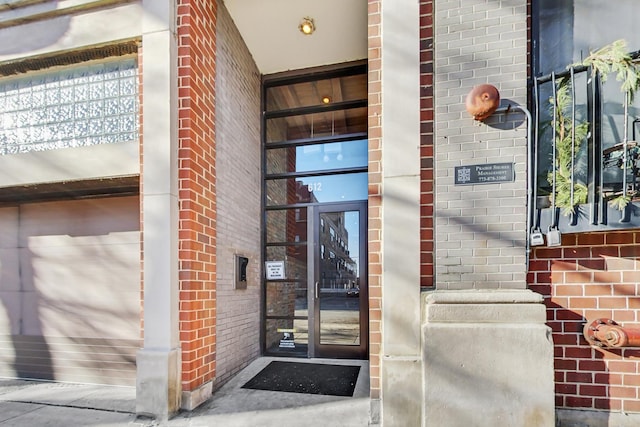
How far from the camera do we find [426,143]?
308 cm

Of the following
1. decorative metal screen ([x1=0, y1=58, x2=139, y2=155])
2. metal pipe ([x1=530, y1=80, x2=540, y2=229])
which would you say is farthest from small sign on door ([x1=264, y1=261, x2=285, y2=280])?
metal pipe ([x1=530, y1=80, x2=540, y2=229])

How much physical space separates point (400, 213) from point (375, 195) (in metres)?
0.30

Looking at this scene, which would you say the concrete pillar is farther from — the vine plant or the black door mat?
the black door mat

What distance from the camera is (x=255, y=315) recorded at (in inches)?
202

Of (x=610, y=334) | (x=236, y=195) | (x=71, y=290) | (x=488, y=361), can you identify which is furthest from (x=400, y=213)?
(x=71, y=290)

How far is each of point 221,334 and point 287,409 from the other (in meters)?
1.20

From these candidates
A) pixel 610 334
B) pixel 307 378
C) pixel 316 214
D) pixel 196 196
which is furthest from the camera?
pixel 316 214

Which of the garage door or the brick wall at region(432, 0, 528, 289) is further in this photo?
the garage door

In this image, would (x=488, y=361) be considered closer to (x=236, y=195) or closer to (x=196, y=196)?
(x=196, y=196)

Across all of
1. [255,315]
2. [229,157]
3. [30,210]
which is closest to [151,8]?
[229,157]

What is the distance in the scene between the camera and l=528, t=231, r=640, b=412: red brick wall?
108 inches

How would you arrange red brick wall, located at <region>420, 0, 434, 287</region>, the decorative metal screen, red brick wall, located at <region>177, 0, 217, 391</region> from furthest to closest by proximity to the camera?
the decorative metal screen
red brick wall, located at <region>177, 0, 217, 391</region>
red brick wall, located at <region>420, 0, 434, 287</region>

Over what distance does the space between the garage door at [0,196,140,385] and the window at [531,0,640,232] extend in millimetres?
4436

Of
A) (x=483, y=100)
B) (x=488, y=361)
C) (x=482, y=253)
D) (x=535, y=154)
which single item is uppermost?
(x=483, y=100)
